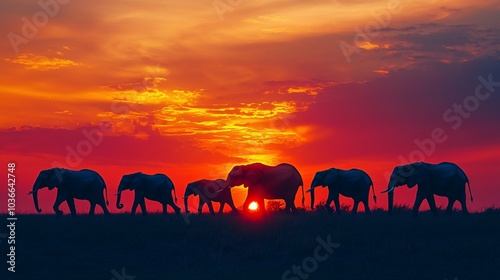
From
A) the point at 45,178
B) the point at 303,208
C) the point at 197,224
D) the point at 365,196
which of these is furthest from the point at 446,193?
the point at 45,178

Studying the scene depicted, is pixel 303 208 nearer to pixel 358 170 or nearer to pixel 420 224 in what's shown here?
pixel 358 170

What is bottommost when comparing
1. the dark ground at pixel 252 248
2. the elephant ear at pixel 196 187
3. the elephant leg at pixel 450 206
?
the dark ground at pixel 252 248

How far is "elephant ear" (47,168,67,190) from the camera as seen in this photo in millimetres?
37188

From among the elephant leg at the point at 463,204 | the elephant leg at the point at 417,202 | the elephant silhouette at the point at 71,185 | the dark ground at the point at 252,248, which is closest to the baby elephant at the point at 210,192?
the elephant silhouette at the point at 71,185

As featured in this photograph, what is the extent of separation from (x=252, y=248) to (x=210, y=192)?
16.3 meters

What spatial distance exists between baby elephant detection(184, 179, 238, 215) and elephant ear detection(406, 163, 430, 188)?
8032 mm

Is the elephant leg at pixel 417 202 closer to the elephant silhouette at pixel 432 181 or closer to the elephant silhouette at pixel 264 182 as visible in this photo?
the elephant silhouette at pixel 432 181

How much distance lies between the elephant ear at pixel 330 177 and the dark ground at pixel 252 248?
6.63 metres

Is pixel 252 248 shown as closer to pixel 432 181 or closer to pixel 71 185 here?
pixel 432 181

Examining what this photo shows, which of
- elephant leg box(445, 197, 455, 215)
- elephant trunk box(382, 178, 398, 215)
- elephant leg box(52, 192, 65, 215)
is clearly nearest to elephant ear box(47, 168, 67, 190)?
elephant leg box(52, 192, 65, 215)

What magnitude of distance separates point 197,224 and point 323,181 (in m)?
10.3

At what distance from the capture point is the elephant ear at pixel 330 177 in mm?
38750

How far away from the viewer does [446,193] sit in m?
37.1

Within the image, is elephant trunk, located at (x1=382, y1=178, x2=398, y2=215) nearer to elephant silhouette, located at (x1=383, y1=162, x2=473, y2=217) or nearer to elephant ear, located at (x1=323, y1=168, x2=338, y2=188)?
elephant silhouette, located at (x1=383, y1=162, x2=473, y2=217)
